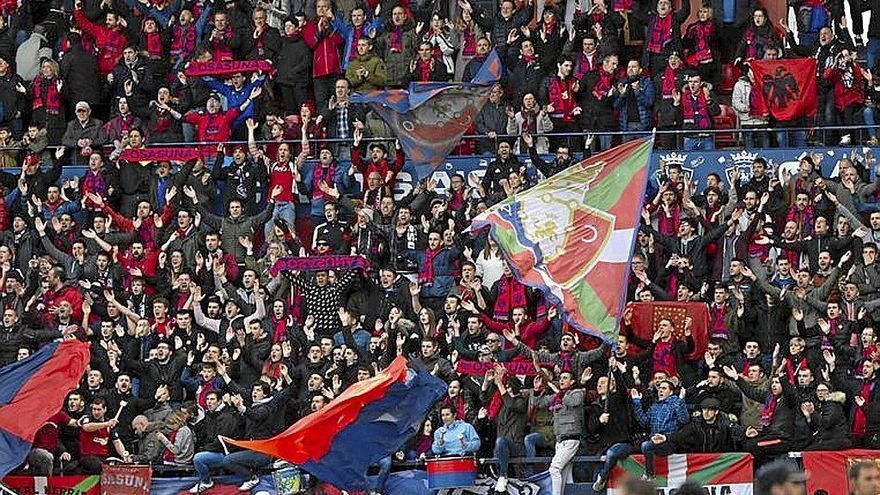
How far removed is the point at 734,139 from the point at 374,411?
8468mm

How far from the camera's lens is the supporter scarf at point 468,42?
95.5ft

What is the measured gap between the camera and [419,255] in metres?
26.6

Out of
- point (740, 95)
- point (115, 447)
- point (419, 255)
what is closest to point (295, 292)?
point (419, 255)

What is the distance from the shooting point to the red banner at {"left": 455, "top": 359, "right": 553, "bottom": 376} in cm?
2384

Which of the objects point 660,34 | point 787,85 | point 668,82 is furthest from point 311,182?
point 787,85

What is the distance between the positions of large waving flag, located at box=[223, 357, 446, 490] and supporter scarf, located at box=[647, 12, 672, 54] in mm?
7943

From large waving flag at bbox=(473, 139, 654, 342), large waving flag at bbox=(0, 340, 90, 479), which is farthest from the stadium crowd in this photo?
large waving flag at bbox=(473, 139, 654, 342)

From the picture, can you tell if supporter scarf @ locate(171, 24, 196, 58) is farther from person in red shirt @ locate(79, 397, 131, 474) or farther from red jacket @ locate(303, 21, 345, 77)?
person in red shirt @ locate(79, 397, 131, 474)

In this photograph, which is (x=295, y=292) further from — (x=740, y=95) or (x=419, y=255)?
(x=740, y=95)

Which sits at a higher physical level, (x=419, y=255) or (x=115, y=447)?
(x=419, y=255)

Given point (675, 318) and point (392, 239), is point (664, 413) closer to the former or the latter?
point (675, 318)

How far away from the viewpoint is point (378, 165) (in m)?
27.9

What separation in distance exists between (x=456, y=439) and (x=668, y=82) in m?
7.27

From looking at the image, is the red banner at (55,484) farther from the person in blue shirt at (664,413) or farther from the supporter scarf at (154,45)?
the supporter scarf at (154,45)
